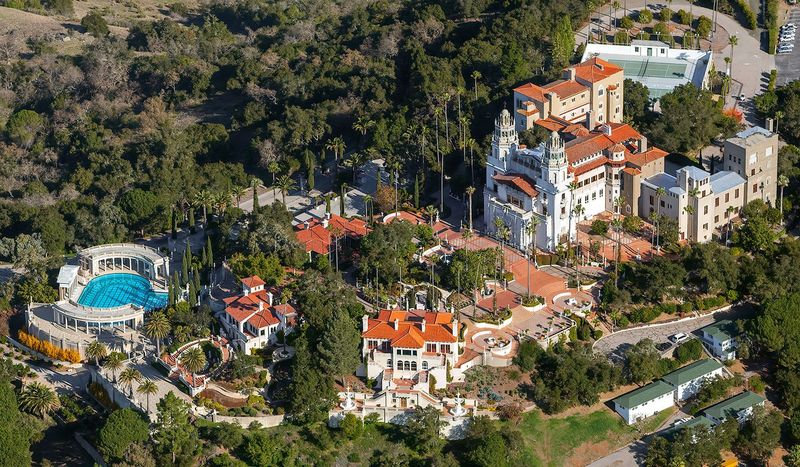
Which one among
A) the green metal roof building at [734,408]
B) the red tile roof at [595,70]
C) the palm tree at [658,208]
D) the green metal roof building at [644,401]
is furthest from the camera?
the red tile roof at [595,70]

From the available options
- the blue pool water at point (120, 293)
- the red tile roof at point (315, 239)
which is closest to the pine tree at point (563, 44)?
the red tile roof at point (315, 239)

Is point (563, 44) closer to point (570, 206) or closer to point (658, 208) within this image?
point (658, 208)

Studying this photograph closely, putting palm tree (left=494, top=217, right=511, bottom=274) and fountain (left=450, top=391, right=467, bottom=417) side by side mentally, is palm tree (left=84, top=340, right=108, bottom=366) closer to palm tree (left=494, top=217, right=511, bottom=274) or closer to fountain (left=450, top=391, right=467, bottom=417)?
fountain (left=450, top=391, right=467, bottom=417)

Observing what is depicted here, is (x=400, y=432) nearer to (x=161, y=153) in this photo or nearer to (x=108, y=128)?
(x=161, y=153)

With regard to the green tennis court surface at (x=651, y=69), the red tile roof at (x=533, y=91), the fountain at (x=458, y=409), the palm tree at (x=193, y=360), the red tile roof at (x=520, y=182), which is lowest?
the fountain at (x=458, y=409)

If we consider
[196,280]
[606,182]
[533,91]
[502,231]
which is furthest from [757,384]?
[196,280]

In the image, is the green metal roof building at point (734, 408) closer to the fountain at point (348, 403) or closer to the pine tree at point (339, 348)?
the fountain at point (348, 403)
